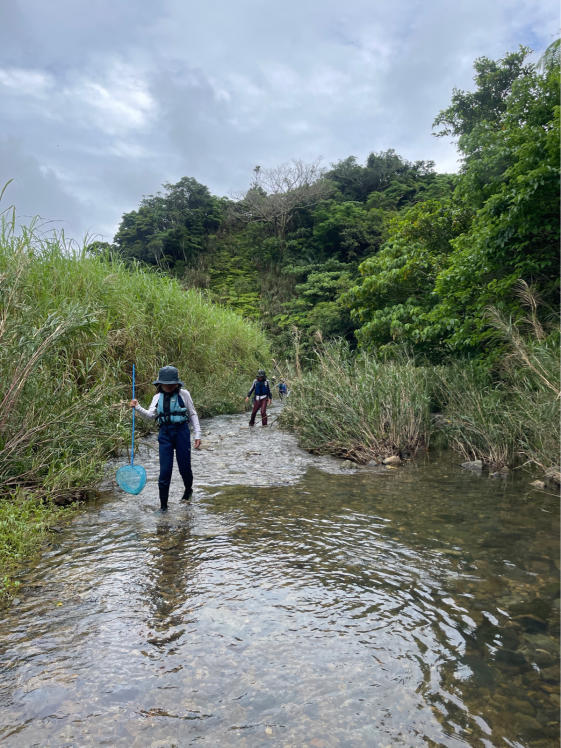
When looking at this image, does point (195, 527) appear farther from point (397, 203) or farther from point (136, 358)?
point (397, 203)

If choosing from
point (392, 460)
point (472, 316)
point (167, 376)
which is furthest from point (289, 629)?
point (472, 316)

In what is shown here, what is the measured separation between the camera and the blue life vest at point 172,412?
6168 mm

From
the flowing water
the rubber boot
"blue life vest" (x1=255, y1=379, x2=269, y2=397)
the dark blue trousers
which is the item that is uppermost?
"blue life vest" (x1=255, y1=379, x2=269, y2=397)

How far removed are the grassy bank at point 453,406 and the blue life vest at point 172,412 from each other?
12.8 feet

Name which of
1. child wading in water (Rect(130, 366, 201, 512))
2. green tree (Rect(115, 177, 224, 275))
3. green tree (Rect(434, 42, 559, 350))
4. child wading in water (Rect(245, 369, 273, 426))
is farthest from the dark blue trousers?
green tree (Rect(115, 177, 224, 275))

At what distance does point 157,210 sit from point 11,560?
3753 cm

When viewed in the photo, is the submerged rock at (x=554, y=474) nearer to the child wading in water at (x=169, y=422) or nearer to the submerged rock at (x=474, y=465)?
the submerged rock at (x=474, y=465)

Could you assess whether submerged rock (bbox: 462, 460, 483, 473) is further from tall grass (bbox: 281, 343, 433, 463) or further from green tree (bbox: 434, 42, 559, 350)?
green tree (bbox: 434, 42, 559, 350)

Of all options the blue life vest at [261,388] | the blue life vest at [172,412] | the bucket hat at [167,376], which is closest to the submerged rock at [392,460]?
the blue life vest at [172,412]

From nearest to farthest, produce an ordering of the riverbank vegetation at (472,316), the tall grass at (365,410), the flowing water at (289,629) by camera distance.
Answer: the flowing water at (289,629)
the riverbank vegetation at (472,316)
the tall grass at (365,410)

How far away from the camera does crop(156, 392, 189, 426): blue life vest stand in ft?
20.2

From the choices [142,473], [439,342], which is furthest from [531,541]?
[439,342]

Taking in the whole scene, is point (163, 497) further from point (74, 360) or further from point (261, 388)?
point (261, 388)

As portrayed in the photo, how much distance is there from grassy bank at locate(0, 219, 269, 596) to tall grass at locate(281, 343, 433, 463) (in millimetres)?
3705
